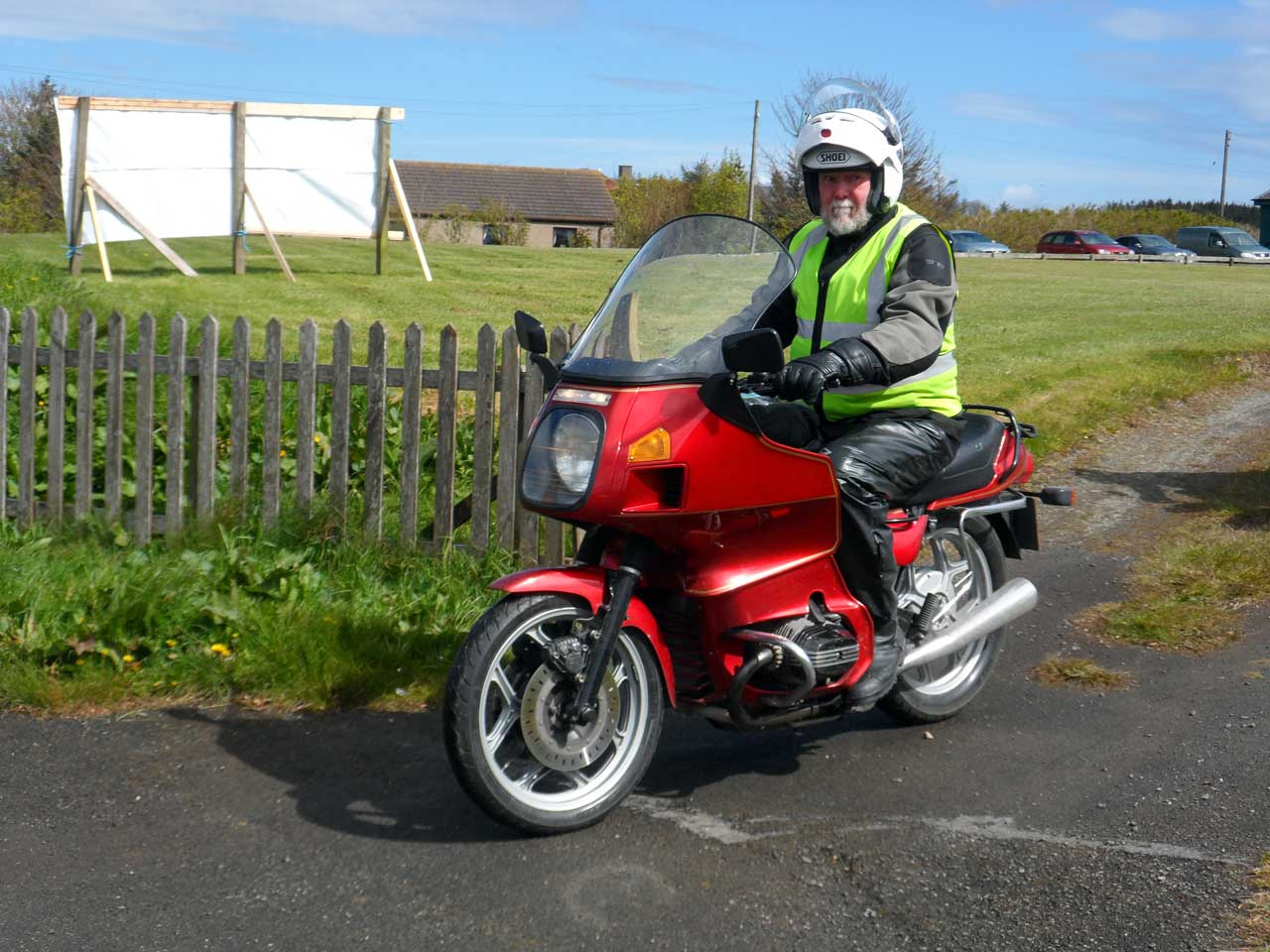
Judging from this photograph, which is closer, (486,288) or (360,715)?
(360,715)

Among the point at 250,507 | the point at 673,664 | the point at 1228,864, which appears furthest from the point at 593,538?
the point at 250,507

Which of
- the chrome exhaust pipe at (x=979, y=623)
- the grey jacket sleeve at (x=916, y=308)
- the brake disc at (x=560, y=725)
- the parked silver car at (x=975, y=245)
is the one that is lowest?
the brake disc at (x=560, y=725)

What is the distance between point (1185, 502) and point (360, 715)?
18.4ft

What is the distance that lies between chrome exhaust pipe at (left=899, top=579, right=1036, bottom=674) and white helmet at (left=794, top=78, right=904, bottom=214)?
1436 millimetres

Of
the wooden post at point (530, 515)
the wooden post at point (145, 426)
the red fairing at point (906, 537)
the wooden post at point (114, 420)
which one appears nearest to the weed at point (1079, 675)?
the red fairing at point (906, 537)

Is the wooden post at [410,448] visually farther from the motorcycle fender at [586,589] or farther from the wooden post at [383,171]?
the wooden post at [383,171]

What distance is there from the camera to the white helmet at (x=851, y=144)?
14.1 ft

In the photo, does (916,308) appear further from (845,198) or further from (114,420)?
(114,420)

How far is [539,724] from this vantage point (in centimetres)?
387

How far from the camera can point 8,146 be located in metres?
50.2

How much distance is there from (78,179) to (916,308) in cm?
1513

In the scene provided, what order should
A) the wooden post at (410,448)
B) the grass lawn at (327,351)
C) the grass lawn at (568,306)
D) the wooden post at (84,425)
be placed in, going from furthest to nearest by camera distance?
the grass lawn at (568,306) < the wooden post at (84,425) < the wooden post at (410,448) < the grass lawn at (327,351)

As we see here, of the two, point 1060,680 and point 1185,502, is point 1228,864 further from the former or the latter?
point 1185,502

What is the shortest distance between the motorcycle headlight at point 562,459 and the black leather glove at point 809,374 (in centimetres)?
54
